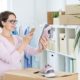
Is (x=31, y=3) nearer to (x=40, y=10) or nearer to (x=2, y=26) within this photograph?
(x=40, y=10)

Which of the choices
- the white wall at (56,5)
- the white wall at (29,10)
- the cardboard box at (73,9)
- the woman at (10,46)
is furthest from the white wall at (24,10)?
the woman at (10,46)

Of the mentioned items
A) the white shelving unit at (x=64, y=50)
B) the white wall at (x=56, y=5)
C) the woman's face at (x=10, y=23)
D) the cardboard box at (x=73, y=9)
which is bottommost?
the white shelving unit at (x=64, y=50)

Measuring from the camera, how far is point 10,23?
93.0 inches

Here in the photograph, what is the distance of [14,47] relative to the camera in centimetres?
221

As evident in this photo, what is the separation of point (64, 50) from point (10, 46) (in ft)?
4.48

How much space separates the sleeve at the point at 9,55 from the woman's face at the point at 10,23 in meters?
0.25

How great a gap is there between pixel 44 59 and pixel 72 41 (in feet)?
4.21

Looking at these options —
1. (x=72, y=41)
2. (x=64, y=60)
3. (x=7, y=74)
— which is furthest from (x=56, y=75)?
(x=64, y=60)

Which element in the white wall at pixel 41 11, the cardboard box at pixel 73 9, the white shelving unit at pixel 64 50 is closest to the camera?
the cardboard box at pixel 73 9

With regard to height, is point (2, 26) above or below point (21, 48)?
above

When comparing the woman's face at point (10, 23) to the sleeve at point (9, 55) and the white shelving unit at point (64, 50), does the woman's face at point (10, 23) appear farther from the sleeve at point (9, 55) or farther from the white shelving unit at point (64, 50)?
the white shelving unit at point (64, 50)

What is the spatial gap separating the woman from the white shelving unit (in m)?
0.91

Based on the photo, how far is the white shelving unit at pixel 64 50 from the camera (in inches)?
125

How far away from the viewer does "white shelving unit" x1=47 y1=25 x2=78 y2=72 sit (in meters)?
3.19
